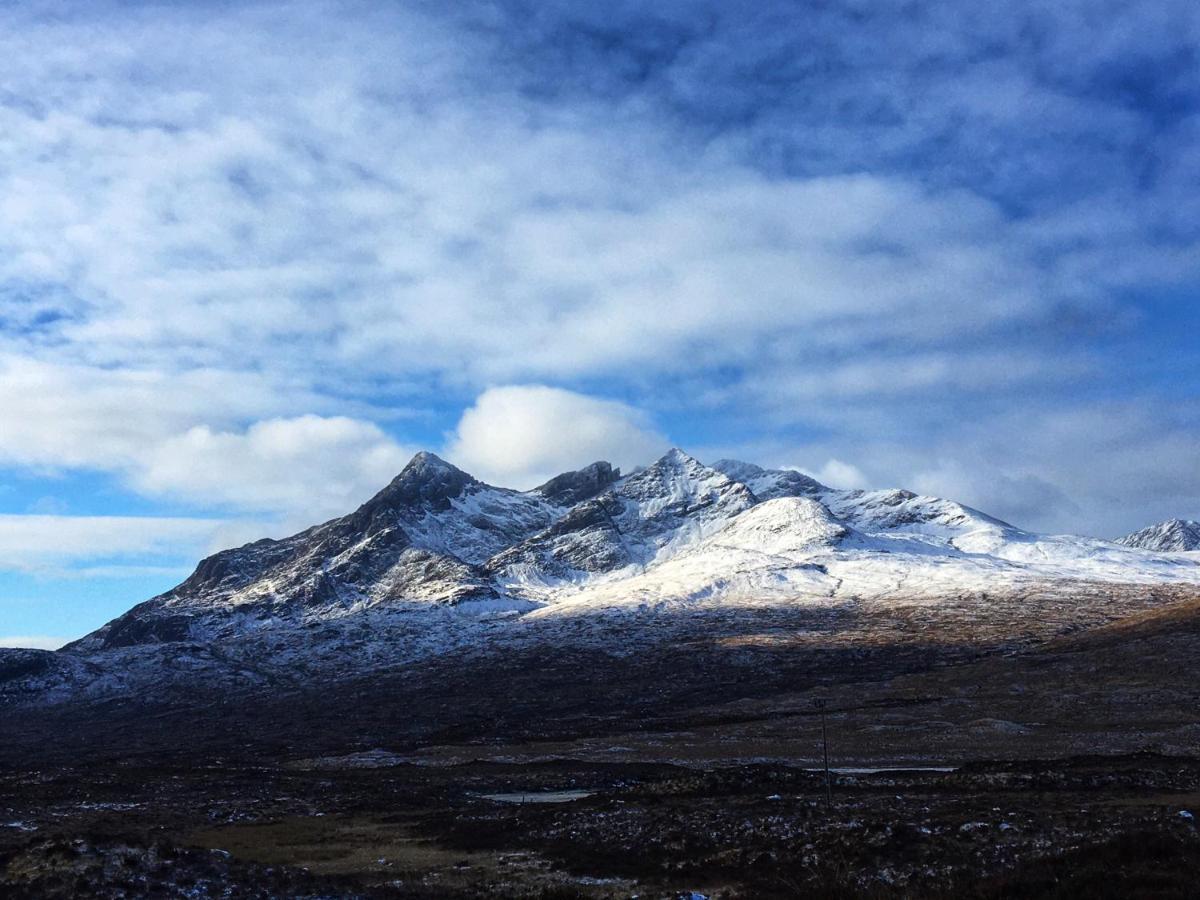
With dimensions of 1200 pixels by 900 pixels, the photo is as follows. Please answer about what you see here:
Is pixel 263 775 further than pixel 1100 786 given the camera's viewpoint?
Yes

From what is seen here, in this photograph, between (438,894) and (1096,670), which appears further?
(1096,670)

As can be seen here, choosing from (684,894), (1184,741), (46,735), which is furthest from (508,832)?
(46,735)

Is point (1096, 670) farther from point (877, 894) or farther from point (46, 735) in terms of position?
point (46, 735)

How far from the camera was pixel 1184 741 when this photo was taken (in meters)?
73.6

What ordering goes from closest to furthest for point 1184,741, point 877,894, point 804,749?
point 877,894 < point 1184,741 < point 804,749

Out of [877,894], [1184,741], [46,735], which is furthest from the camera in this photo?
[46,735]

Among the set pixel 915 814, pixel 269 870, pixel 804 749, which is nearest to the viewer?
pixel 269 870

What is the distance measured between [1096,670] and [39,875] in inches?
4965

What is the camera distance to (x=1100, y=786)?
4984cm

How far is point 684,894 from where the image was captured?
3088cm

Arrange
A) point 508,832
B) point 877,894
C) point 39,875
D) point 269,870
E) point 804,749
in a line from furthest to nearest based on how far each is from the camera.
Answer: point 804,749
point 508,832
point 269,870
point 39,875
point 877,894

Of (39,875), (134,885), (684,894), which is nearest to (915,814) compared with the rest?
(684,894)

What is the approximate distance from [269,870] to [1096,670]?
119m

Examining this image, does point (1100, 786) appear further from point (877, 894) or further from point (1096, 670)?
point (1096, 670)
